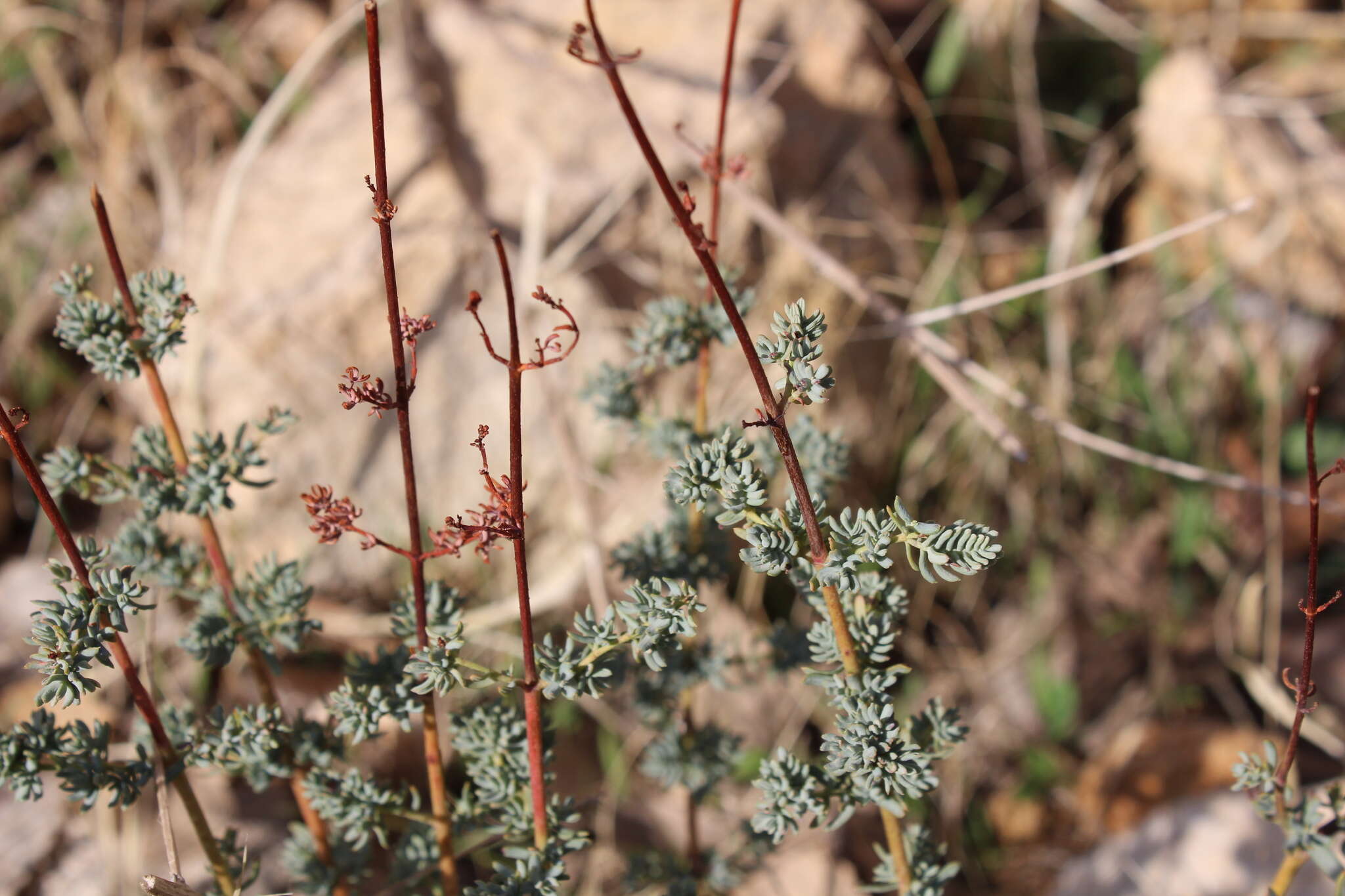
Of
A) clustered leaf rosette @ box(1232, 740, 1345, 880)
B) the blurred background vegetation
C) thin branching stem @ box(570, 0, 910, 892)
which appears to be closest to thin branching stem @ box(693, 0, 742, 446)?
thin branching stem @ box(570, 0, 910, 892)

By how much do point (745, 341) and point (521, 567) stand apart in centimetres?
31

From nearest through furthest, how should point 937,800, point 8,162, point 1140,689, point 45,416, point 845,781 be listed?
point 845,781 → point 937,800 → point 1140,689 → point 45,416 → point 8,162

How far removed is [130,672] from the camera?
3.67 feet

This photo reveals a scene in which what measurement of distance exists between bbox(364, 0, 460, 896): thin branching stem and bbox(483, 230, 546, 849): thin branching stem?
0.10 meters

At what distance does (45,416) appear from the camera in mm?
2658

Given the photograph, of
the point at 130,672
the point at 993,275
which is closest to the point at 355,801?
the point at 130,672

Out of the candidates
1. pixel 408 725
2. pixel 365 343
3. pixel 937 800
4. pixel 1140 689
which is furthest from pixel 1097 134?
pixel 408 725

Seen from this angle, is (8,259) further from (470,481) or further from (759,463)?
(759,463)

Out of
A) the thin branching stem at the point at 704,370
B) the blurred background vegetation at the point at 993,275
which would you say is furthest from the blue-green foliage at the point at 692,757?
the blurred background vegetation at the point at 993,275

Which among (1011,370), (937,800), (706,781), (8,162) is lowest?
(706,781)

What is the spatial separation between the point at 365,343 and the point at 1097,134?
2129mm

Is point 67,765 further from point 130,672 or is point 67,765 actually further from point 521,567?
point 521,567

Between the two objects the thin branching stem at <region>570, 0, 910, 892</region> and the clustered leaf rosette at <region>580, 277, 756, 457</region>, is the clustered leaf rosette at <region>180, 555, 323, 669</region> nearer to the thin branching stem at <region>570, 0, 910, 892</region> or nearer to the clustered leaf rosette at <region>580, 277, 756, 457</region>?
the clustered leaf rosette at <region>580, 277, 756, 457</region>

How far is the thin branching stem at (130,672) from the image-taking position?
3.18 ft
